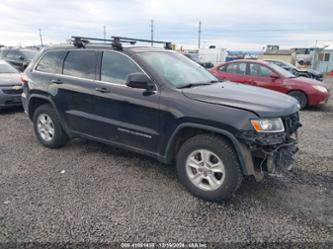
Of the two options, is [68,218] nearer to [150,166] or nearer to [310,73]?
→ [150,166]

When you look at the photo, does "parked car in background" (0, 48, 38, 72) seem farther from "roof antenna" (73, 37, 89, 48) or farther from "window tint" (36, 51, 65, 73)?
"roof antenna" (73, 37, 89, 48)

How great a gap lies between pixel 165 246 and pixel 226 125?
51.6 inches

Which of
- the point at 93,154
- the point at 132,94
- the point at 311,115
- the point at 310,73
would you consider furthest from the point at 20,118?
the point at 310,73

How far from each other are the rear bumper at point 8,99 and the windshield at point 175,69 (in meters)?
5.08

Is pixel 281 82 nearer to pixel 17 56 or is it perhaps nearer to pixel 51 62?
pixel 51 62

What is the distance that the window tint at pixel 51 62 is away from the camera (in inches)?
168

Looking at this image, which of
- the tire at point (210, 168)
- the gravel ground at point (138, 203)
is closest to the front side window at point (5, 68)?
the gravel ground at point (138, 203)

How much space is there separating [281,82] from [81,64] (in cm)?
615

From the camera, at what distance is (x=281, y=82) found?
7.87m

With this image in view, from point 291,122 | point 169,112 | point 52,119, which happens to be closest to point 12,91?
point 52,119

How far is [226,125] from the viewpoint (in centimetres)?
272

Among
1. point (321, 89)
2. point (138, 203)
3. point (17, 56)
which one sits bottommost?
point (138, 203)

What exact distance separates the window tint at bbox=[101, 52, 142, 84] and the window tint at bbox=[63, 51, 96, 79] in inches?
8.6

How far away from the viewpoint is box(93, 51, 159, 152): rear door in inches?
129
